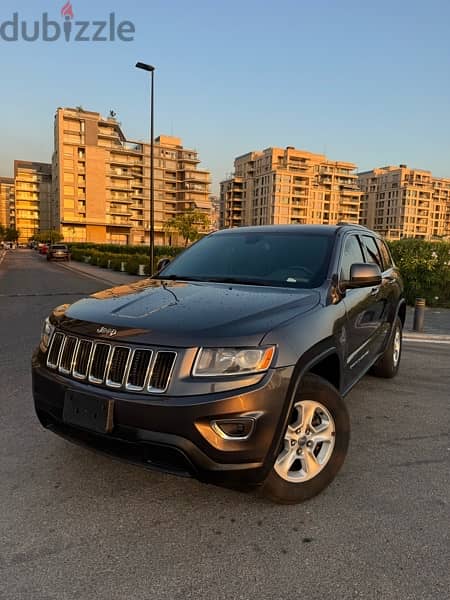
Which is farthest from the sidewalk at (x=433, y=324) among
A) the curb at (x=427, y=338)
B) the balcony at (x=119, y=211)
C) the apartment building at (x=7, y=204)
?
the apartment building at (x=7, y=204)

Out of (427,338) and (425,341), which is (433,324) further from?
(425,341)

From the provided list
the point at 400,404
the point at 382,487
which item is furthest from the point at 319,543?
the point at 400,404

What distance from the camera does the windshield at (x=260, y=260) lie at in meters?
3.41

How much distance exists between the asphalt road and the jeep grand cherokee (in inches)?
10.9

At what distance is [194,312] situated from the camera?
2584 mm

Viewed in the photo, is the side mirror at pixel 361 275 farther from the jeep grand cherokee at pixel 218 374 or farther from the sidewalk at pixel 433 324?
the sidewalk at pixel 433 324

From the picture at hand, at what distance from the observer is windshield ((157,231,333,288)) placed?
3414 millimetres

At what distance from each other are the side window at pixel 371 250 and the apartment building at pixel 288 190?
10597cm

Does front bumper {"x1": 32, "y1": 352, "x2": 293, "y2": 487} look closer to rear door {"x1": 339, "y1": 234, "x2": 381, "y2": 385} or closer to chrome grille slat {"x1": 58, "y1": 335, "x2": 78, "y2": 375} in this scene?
chrome grille slat {"x1": 58, "y1": 335, "x2": 78, "y2": 375}

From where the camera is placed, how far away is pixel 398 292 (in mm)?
5422

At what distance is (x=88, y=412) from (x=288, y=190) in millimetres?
112018

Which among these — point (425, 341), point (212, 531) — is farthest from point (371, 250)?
point (425, 341)

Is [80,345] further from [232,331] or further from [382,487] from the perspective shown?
[382,487]

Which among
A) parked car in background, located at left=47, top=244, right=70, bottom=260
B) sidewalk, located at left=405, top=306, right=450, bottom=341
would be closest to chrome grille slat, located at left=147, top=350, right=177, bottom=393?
sidewalk, located at left=405, top=306, right=450, bottom=341
